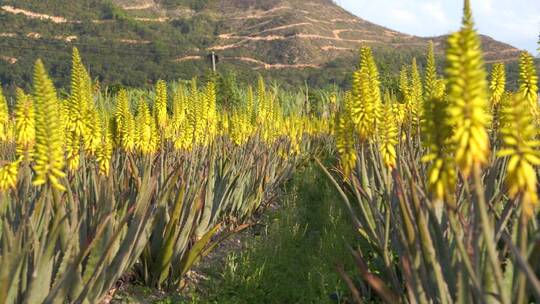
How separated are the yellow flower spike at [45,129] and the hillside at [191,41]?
42461mm

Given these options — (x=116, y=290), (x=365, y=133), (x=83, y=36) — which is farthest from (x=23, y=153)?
(x=83, y=36)

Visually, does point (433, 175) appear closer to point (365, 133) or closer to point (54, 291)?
point (54, 291)

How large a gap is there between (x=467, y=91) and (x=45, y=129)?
1308mm

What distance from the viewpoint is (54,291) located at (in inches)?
66.3

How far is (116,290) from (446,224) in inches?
77.8

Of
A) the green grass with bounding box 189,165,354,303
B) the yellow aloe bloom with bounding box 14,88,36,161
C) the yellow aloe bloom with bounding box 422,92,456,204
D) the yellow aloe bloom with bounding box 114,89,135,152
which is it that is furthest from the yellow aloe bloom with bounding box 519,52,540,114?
the yellow aloe bloom with bounding box 114,89,135,152

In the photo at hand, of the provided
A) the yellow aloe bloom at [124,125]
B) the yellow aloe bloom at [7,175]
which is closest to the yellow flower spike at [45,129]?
the yellow aloe bloom at [7,175]

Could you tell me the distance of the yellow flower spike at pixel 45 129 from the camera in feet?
5.06

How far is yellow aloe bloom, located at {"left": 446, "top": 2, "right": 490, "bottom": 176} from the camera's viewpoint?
0.93 metres

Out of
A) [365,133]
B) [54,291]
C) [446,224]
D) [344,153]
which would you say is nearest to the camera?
[54,291]

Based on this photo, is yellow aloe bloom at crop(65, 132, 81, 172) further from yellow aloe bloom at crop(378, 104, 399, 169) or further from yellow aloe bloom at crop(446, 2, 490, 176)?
yellow aloe bloom at crop(446, 2, 490, 176)

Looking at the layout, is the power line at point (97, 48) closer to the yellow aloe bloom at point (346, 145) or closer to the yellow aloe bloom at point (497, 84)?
the yellow aloe bloom at point (497, 84)

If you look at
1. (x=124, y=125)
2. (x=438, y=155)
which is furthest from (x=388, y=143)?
(x=124, y=125)

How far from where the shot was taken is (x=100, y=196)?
2457 mm
